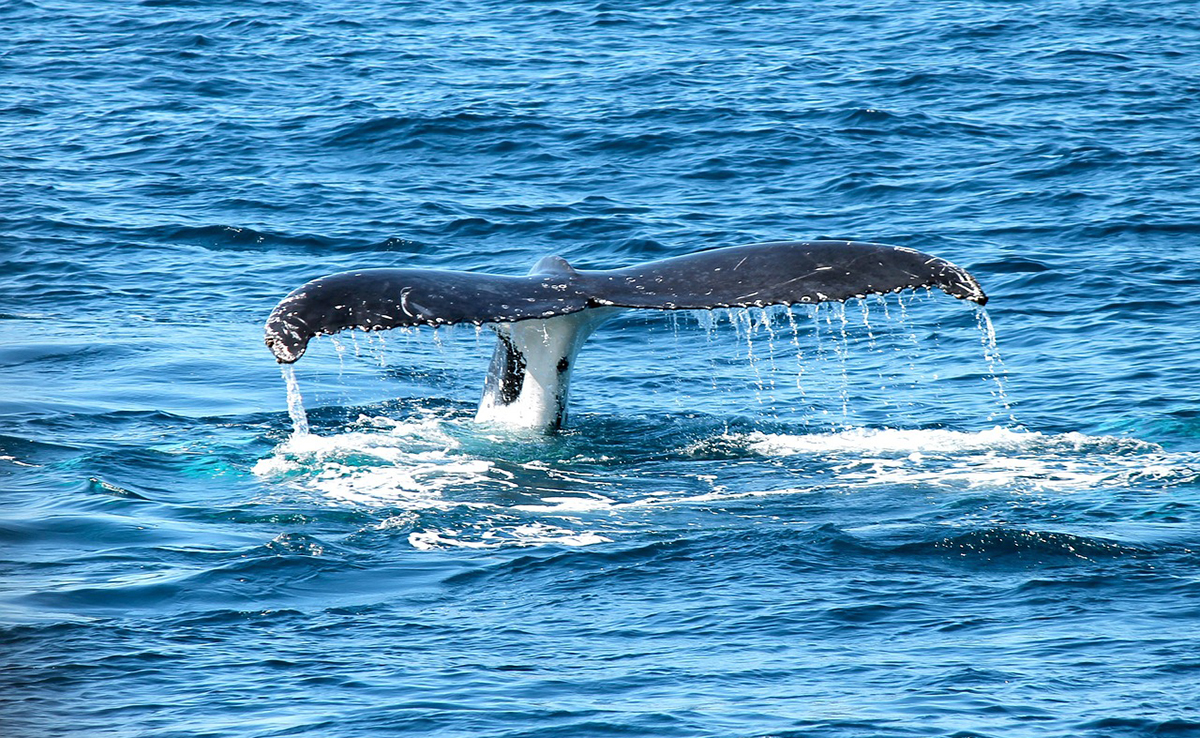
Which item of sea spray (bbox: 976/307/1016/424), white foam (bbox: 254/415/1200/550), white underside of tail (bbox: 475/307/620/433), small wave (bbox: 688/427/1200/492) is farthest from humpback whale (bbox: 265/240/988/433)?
sea spray (bbox: 976/307/1016/424)

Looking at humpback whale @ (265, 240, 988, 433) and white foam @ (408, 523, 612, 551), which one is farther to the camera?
white foam @ (408, 523, 612, 551)

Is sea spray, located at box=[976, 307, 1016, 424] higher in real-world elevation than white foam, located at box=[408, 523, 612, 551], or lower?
lower

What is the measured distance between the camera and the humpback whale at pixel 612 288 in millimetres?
7984

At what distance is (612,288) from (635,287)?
0.41 ft

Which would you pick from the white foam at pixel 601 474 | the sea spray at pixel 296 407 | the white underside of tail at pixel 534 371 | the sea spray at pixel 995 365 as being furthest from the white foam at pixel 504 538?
the sea spray at pixel 995 365

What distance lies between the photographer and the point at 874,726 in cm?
620

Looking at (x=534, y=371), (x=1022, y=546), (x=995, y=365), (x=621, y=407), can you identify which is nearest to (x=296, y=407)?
(x=534, y=371)

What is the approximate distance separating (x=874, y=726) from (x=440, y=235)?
12.7 m

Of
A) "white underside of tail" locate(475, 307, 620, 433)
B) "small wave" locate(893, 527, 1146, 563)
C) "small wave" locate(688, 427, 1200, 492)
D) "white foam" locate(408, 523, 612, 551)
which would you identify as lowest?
"small wave" locate(688, 427, 1200, 492)

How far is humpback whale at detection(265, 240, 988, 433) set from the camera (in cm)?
798

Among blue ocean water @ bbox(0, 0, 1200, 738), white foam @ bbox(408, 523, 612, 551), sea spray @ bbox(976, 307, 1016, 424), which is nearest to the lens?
blue ocean water @ bbox(0, 0, 1200, 738)

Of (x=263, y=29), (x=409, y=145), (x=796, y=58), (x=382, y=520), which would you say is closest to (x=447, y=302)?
(x=382, y=520)

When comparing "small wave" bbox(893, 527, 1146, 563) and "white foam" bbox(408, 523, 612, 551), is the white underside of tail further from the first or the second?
"small wave" bbox(893, 527, 1146, 563)

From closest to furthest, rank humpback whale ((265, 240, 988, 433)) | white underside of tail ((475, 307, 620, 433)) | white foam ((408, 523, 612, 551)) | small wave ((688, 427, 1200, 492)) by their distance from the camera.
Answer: humpback whale ((265, 240, 988, 433)) → white foam ((408, 523, 612, 551)) → small wave ((688, 427, 1200, 492)) → white underside of tail ((475, 307, 620, 433))
